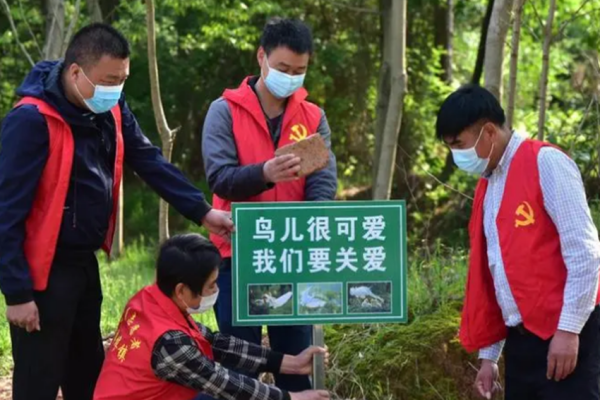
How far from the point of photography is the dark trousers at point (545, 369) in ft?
12.5

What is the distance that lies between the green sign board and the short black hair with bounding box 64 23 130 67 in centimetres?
79

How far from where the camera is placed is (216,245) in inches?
182

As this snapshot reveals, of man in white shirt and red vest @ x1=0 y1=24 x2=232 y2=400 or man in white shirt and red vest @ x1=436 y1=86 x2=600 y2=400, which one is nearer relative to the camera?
man in white shirt and red vest @ x1=436 y1=86 x2=600 y2=400

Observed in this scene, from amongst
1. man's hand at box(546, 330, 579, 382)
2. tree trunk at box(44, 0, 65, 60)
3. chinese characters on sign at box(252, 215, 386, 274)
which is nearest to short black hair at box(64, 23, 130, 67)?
chinese characters on sign at box(252, 215, 386, 274)

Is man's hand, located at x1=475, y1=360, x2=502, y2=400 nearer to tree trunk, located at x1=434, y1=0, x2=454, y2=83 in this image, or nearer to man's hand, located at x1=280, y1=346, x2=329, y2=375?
man's hand, located at x1=280, y1=346, x2=329, y2=375

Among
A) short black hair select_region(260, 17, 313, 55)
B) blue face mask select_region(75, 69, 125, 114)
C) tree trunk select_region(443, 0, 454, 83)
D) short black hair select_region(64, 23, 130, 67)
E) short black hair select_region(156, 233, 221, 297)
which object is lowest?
short black hair select_region(156, 233, 221, 297)

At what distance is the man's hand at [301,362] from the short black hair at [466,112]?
1.02 meters

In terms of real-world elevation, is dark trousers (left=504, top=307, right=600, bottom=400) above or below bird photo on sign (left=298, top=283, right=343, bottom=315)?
below

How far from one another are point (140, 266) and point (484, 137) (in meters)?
8.77

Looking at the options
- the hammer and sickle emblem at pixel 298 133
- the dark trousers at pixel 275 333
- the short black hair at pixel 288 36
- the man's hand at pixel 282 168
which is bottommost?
the dark trousers at pixel 275 333

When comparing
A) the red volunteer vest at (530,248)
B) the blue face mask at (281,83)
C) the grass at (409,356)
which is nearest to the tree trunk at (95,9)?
the grass at (409,356)

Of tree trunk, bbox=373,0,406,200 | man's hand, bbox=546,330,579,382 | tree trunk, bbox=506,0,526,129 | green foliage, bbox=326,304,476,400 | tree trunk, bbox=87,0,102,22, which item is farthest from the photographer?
tree trunk, bbox=87,0,102,22

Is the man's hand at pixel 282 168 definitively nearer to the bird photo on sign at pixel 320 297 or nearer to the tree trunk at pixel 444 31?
the bird photo on sign at pixel 320 297

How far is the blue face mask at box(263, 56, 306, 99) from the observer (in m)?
4.52
